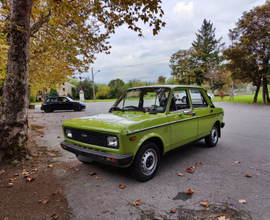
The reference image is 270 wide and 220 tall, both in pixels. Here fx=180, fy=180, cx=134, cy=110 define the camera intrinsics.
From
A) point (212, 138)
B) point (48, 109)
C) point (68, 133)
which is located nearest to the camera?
point (68, 133)

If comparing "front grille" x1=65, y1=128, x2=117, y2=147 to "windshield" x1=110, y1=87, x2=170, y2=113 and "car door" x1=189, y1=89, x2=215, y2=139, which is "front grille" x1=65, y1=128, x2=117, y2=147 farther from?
"car door" x1=189, y1=89, x2=215, y2=139

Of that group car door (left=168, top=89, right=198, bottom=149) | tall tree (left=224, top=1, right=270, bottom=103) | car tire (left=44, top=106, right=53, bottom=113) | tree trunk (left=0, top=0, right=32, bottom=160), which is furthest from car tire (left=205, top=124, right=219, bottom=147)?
tall tree (left=224, top=1, right=270, bottom=103)

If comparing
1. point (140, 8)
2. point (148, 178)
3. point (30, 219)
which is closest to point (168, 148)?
point (148, 178)

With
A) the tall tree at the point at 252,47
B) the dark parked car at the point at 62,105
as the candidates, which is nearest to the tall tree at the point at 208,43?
the tall tree at the point at 252,47

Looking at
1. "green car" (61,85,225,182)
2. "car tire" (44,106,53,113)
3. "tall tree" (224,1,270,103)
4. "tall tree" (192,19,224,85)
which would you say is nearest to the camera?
"green car" (61,85,225,182)

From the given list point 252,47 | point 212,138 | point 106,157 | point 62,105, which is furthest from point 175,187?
point 252,47

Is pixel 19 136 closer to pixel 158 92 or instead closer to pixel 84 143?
pixel 84 143

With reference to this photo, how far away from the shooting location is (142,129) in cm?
316

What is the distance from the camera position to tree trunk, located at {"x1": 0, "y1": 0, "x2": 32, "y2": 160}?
13.4ft

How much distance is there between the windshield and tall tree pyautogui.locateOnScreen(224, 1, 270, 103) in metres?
20.0

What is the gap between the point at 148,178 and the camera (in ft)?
11.2

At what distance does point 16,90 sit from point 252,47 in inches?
939

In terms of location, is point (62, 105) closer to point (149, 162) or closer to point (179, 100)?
point (179, 100)

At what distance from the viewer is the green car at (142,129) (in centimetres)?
302
